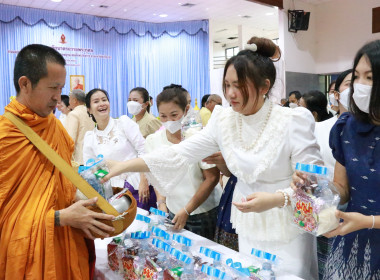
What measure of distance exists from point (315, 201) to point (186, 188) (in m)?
1.09

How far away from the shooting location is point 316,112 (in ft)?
10.7

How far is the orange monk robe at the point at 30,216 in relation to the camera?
134 centimetres

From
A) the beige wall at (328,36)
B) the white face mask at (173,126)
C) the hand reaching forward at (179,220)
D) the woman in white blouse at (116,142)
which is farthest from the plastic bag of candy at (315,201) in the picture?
the beige wall at (328,36)

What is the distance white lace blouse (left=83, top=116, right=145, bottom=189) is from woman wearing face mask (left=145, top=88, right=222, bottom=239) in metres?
0.66

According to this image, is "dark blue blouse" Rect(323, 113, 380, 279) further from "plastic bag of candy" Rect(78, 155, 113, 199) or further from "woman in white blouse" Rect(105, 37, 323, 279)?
"plastic bag of candy" Rect(78, 155, 113, 199)

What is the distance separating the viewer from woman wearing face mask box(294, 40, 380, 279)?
1294mm

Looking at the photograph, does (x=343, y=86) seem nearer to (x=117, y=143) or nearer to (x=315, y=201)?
(x=315, y=201)

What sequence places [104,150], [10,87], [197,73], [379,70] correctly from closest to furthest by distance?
[379,70] → [104,150] → [10,87] → [197,73]

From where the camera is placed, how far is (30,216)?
1.35m

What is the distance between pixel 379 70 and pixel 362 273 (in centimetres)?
78

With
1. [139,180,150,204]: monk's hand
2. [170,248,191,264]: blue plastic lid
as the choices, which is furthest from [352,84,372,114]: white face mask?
[139,180,150,204]: monk's hand

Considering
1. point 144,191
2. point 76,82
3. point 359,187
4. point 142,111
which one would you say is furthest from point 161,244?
point 76,82

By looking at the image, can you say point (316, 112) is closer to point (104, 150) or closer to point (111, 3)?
point (104, 150)

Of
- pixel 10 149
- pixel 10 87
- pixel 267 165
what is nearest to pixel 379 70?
pixel 267 165
